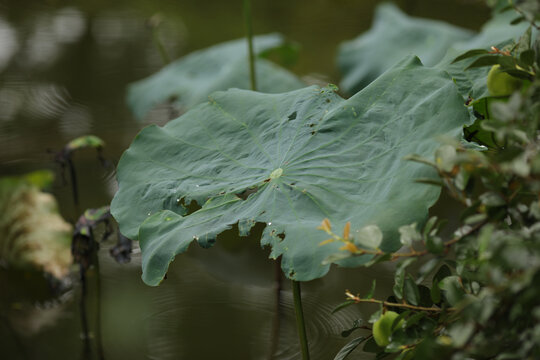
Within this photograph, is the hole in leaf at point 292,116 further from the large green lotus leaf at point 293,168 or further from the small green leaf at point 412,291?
the small green leaf at point 412,291

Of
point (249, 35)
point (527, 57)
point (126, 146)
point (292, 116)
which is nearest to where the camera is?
point (527, 57)

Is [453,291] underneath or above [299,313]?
above

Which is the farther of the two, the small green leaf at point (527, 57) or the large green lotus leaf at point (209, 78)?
the large green lotus leaf at point (209, 78)

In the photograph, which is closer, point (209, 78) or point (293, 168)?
point (293, 168)

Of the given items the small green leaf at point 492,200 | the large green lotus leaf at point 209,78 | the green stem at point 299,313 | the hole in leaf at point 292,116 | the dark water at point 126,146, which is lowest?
the dark water at point 126,146

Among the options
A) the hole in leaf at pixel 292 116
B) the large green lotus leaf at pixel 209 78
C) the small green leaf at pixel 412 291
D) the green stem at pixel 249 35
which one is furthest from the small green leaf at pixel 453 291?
the large green lotus leaf at pixel 209 78

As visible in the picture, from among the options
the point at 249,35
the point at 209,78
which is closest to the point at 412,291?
the point at 249,35

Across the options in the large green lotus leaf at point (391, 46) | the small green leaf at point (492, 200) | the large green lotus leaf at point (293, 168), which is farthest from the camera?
the large green lotus leaf at point (391, 46)

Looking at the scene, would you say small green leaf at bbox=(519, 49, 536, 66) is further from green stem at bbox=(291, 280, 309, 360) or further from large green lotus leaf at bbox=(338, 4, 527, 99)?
large green lotus leaf at bbox=(338, 4, 527, 99)

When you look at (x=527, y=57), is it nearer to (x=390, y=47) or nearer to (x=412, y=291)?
(x=412, y=291)
